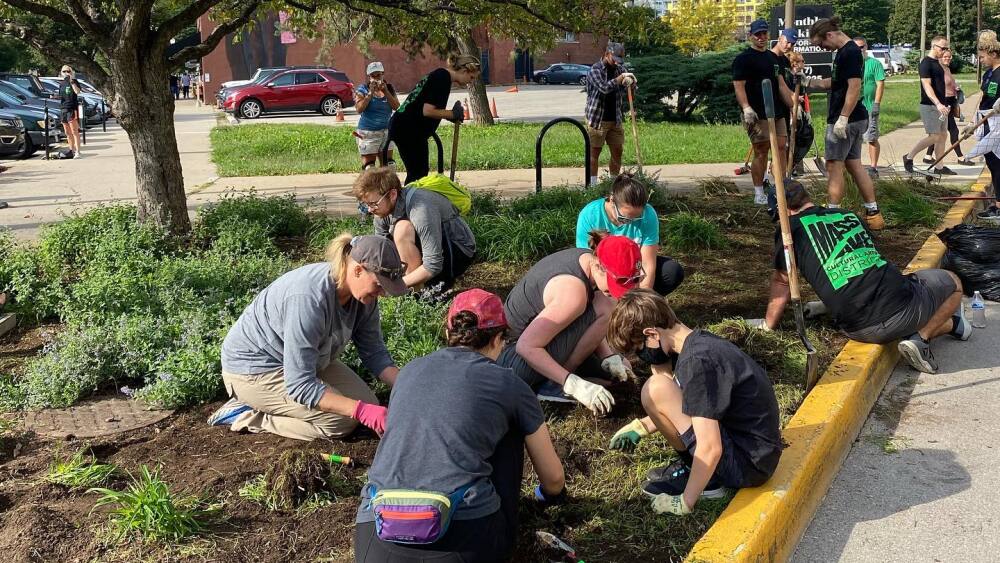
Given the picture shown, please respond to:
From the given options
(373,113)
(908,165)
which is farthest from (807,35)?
(373,113)

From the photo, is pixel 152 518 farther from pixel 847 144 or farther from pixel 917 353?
pixel 847 144

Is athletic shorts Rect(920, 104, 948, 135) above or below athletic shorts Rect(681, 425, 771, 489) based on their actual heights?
above

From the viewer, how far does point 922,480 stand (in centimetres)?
405

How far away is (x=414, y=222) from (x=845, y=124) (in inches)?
179

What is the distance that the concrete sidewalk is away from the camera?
11.6 ft

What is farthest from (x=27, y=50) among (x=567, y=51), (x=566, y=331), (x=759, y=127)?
(x=566, y=331)

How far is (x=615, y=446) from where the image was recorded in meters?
4.23

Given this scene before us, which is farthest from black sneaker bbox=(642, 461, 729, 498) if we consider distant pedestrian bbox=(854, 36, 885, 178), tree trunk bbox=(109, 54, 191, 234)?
distant pedestrian bbox=(854, 36, 885, 178)

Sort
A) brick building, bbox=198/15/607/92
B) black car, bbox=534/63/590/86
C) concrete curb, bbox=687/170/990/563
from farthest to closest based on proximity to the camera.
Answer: black car, bbox=534/63/590/86
brick building, bbox=198/15/607/92
concrete curb, bbox=687/170/990/563

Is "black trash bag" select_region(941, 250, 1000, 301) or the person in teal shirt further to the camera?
"black trash bag" select_region(941, 250, 1000, 301)

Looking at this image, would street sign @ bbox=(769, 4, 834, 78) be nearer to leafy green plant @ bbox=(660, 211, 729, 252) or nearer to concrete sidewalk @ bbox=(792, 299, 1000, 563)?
leafy green plant @ bbox=(660, 211, 729, 252)

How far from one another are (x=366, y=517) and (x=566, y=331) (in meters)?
1.79

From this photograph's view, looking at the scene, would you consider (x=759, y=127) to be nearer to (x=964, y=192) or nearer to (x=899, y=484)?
(x=964, y=192)

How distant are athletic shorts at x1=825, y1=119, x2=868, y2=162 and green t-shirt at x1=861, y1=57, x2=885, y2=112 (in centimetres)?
331
